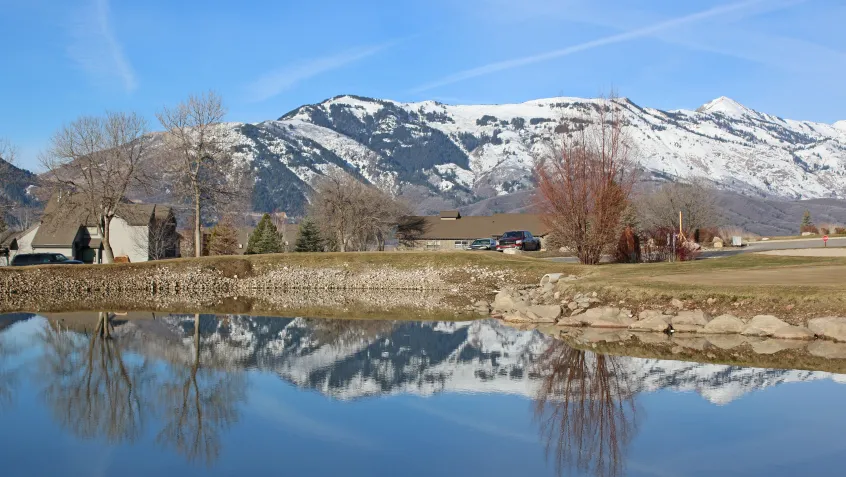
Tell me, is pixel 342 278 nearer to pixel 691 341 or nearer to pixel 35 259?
pixel 35 259

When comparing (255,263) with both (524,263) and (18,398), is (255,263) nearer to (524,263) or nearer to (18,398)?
(524,263)

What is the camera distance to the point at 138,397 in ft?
63.3

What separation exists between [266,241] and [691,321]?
57985 mm

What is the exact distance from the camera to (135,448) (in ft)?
48.8

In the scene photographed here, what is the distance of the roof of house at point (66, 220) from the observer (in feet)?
232

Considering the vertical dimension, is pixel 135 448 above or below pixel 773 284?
below

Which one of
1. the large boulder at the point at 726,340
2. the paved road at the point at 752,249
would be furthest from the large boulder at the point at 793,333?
the paved road at the point at 752,249

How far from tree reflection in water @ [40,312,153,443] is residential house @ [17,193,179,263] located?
52.7 meters

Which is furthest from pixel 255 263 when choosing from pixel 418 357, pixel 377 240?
pixel 377 240

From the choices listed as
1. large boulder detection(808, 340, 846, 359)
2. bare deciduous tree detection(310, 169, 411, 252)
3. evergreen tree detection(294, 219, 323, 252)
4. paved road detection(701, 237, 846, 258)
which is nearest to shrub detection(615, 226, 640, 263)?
paved road detection(701, 237, 846, 258)

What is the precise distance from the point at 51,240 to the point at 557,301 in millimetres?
62257

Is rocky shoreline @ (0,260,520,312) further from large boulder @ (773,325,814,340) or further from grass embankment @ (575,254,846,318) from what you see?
large boulder @ (773,325,814,340)

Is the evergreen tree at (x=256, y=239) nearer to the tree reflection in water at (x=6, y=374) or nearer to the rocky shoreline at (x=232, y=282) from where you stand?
the rocky shoreline at (x=232, y=282)

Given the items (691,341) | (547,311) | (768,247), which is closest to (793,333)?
(691,341)
